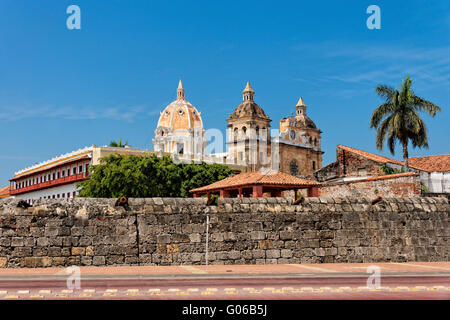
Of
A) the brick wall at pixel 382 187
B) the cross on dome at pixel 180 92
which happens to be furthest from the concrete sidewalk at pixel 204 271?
the cross on dome at pixel 180 92

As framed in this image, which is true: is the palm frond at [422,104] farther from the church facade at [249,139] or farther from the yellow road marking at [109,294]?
the church facade at [249,139]

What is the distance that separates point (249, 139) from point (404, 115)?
4830 centimetres

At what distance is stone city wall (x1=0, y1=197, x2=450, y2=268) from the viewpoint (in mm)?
13578

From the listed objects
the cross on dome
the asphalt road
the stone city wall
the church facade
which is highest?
the cross on dome

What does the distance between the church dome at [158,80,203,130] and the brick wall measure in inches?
2466

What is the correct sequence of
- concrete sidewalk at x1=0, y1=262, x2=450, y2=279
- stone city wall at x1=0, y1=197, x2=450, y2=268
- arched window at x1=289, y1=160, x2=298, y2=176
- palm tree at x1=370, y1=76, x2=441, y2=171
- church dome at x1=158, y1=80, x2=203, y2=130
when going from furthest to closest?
1. church dome at x1=158, y1=80, x2=203, y2=130
2. arched window at x1=289, y1=160, x2=298, y2=176
3. palm tree at x1=370, y1=76, x2=441, y2=171
4. stone city wall at x1=0, y1=197, x2=450, y2=268
5. concrete sidewalk at x1=0, y1=262, x2=450, y2=279

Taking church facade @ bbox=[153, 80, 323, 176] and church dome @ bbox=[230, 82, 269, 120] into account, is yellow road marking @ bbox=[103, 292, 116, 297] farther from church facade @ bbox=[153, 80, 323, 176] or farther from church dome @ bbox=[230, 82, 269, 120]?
church dome @ bbox=[230, 82, 269, 120]

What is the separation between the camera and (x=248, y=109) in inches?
3292

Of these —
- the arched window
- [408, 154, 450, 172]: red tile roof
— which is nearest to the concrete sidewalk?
[408, 154, 450, 172]: red tile roof

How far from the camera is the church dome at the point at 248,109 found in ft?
273

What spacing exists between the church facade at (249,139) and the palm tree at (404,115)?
Answer: 138ft
